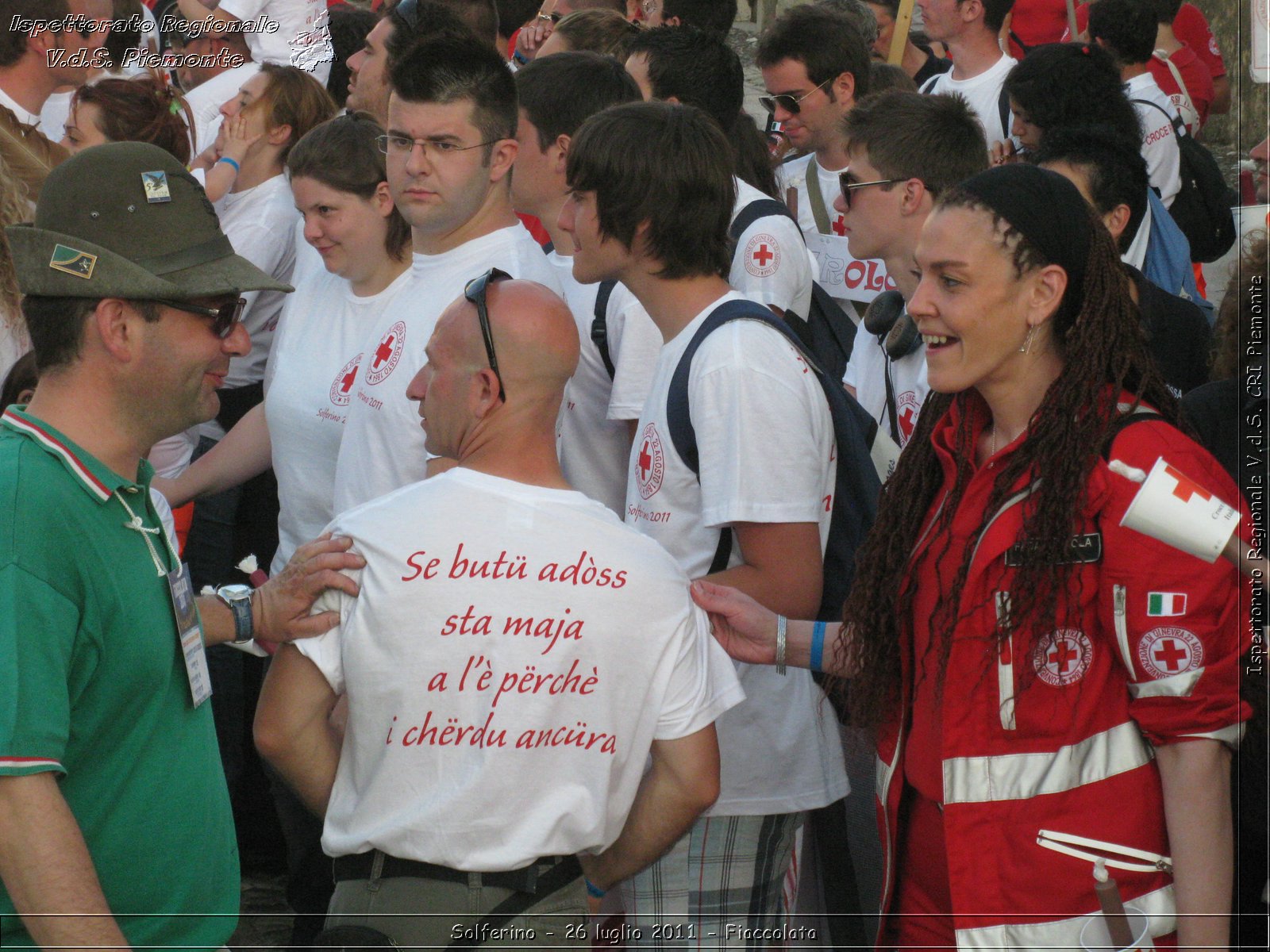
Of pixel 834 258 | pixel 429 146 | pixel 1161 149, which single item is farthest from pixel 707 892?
pixel 1161 149

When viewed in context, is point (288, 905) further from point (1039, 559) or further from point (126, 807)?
point (1039, 559)

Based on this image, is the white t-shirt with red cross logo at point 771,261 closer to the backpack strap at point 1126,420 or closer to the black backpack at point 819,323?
the black backpack at point 819,323

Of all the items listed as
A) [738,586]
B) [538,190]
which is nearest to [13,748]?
[738,586]

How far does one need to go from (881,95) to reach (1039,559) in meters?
2.54

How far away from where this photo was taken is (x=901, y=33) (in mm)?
8148

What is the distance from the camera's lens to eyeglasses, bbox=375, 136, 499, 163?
3781 mm

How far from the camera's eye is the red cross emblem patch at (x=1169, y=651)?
228cm

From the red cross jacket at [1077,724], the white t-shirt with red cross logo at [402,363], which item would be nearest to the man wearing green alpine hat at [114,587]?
the white t-shirt with red cross logo at [402,363]

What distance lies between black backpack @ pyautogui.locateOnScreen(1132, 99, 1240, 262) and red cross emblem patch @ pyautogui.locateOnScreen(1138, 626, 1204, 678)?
4.52 metres

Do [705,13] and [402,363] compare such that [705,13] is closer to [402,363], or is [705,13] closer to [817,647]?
[402,363]

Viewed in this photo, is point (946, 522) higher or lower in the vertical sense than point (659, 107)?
lower

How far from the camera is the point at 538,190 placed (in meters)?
4.34

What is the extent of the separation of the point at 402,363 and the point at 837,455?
3.74 ft

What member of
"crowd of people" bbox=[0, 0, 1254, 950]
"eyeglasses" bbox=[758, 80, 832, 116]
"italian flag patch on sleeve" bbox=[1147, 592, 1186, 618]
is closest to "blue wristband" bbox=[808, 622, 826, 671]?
"crowd of people" bbox=[0, 0, 1254, 950]
